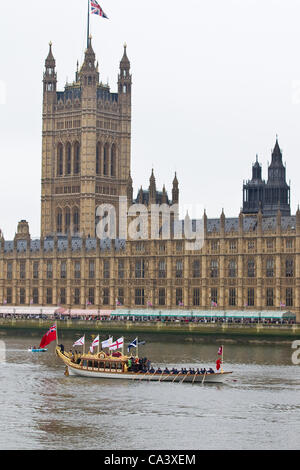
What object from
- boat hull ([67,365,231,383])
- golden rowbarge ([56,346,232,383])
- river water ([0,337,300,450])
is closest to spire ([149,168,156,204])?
river water ([0,337,300,450])

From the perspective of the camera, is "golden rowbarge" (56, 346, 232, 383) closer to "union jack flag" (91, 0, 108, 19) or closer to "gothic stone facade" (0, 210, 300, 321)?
"gothic stone facade" (0, 210, 300, 321)

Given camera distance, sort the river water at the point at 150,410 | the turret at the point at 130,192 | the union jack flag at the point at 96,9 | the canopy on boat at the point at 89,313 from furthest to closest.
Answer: the union jack flag at the point at 96,9
the turret at the point at 130,192
the canopy on boat at the point at 89,313
the river water at the point at 150,410

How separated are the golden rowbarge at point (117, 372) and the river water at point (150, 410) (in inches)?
37.5

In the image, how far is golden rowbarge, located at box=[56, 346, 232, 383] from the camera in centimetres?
10550

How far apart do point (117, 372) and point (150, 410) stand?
19.9m

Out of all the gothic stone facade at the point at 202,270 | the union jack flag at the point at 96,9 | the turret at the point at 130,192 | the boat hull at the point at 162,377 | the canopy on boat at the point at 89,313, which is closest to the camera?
the boat hull at the point at 162,377

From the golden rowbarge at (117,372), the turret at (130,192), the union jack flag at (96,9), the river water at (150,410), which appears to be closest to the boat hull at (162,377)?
the golden rowbarge at (117,372)

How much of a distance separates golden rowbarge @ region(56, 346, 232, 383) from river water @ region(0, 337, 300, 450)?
37.5 inches

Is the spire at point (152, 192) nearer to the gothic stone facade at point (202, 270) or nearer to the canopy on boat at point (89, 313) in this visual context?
the gothic stone facade at point (202, 270)

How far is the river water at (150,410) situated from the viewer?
7600cm

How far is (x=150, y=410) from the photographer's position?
8875 centimetres

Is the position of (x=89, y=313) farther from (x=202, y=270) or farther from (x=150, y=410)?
(x=150, y=410)
